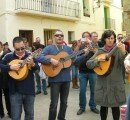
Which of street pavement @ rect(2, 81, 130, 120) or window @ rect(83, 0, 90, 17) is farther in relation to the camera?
window @ rect(83, 0, 90, 17)

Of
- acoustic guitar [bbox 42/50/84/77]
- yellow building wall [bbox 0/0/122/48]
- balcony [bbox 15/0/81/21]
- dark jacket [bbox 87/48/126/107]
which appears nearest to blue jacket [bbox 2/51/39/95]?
acoustic guitar [bbox 42/50/84/77]

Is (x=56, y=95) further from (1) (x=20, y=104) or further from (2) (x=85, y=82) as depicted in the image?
(2) (x=85, y=82)

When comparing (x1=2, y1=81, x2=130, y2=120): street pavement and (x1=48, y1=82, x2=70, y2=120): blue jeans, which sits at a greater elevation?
(x1=48, y1=82, x2=70, y2=120): blue jeans

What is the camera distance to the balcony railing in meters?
20.6

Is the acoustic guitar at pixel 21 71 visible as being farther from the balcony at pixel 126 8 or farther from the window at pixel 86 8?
the window at pixel 86 8

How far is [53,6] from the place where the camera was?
23.7m

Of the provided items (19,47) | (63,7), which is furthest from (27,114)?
(63,7)

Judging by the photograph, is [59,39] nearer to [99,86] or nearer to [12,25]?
[99,86]

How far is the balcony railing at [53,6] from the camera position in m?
20.6

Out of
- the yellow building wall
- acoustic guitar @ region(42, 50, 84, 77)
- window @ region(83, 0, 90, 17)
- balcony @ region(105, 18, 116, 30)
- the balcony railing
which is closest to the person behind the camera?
acoustic guitar @ region(42, 50, 84, 77)

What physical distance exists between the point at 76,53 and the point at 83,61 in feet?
2.81

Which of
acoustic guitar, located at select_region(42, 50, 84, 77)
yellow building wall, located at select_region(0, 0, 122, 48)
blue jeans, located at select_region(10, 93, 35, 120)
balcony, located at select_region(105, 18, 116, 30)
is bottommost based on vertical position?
blue jeans, located at select_region(10, 93, 35, 120)

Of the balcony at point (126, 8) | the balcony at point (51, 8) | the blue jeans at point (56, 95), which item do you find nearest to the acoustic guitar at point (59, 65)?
the blue jeans at point (56, 95)

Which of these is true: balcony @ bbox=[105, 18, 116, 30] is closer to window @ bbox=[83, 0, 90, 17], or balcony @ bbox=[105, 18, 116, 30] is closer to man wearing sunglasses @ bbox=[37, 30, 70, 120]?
window @ bbox=[83, 0, 90, 17]
